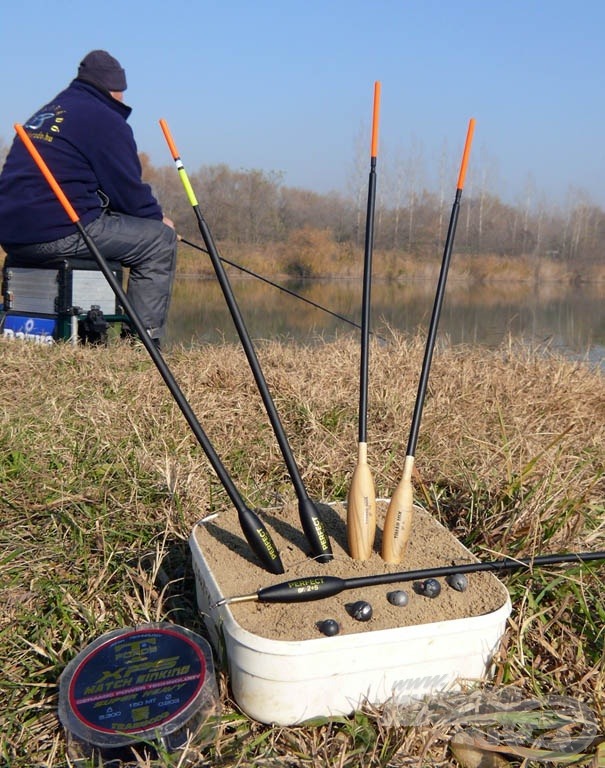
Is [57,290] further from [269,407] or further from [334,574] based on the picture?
[334,574]

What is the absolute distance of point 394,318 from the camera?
21.8 ft

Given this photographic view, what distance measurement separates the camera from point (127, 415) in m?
2.10

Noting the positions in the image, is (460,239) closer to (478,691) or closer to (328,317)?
(328,317)

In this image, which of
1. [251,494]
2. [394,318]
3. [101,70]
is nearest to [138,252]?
[101,70]

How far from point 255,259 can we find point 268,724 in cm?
1562

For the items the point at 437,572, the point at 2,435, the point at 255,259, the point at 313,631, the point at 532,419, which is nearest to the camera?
the point at 313,631

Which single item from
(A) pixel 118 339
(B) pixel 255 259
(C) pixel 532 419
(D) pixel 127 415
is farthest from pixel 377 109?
(B) pixel 255 259

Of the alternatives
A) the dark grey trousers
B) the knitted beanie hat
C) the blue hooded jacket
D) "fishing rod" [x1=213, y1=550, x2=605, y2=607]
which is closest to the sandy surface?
"fishing rod" [x1=213, y1=550, x2=605, y2=607]

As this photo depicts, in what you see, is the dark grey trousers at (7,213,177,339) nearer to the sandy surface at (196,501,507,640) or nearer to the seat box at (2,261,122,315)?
Result: the seat box at (2,261,122,315)

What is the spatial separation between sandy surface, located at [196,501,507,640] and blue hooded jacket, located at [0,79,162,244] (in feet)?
7.70

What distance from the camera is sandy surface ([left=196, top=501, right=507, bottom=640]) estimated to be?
992 mm

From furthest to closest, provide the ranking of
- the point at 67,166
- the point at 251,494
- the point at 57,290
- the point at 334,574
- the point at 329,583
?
the point at 57,290 → the point at 67,166 → the point at 251,494 → the point at 334,574 → the point at 329,583

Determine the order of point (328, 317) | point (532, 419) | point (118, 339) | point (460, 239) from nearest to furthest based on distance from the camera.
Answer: point (532, 419)
point (118, 339)
point (328, 317)
point (460, 239)

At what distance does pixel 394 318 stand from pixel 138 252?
3.58m
